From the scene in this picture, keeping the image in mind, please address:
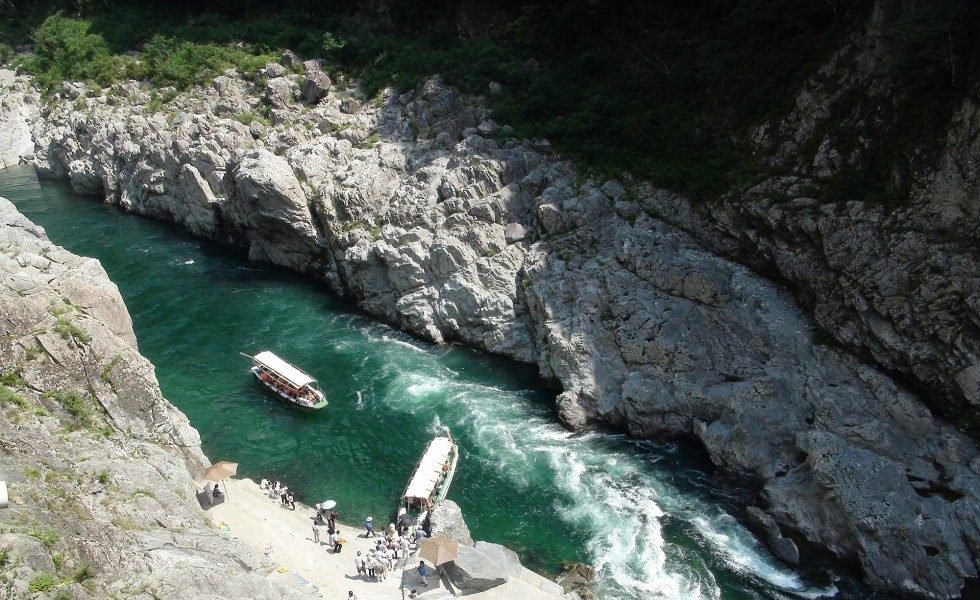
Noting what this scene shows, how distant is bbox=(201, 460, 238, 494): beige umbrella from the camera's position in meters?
29.9

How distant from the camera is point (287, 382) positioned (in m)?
38.1

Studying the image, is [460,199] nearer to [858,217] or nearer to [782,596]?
[858,217]

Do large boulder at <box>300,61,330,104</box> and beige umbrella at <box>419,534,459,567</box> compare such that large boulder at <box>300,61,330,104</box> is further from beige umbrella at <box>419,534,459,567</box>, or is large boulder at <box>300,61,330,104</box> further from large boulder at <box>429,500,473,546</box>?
beige umbrella at <box>419,534,459,567</box>

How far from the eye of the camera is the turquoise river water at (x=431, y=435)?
28.6m

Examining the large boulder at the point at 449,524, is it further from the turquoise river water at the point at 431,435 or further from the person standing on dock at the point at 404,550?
the turquoise river water at the point at 431,435

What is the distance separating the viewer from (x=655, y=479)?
32438 mm

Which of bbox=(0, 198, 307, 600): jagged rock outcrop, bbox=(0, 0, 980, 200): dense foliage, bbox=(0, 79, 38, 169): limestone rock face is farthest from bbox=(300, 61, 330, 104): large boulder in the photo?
bbox=(0, 79, 38, 169): limestone rock face

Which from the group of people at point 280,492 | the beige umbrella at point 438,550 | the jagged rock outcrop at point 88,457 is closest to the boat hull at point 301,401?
the group of people at point 280,492

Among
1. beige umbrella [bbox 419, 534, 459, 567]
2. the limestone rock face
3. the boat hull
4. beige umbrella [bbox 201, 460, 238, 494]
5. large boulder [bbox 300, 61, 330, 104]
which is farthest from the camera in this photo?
the limestone rock face

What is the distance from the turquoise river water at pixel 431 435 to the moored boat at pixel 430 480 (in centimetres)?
83

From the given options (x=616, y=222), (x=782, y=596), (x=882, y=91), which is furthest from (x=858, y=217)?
(x=782, y=596)

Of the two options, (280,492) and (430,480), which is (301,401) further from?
(430,480)

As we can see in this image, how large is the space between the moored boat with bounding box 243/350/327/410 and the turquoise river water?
611mm

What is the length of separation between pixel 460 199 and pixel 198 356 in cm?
1829
